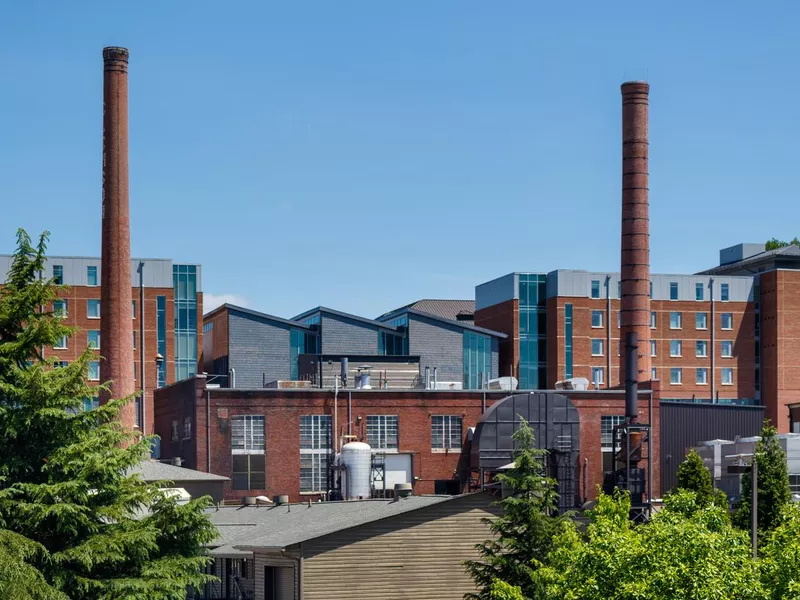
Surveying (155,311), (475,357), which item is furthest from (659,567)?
(155,311)

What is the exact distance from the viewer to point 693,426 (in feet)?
259

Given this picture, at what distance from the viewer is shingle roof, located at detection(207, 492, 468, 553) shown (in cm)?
4253

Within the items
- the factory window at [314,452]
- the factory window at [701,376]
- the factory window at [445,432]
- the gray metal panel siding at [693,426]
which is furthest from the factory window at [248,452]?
the factory window at [701,376]

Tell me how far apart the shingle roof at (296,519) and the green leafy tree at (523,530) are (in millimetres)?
3552

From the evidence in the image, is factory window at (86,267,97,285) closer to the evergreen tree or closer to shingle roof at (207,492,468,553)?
shingle roof at (207,492,468,553)

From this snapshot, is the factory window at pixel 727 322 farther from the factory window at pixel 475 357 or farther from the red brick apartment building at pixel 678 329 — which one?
the factory window at pixel 475 357

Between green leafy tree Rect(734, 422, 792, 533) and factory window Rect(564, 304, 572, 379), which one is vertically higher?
factory window Rect(564, 304, 572, 379)

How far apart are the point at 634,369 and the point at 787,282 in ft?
219

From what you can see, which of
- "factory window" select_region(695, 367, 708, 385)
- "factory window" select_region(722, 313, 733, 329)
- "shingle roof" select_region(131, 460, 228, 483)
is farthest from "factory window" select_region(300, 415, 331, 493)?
"factory window" select_region(722, 313, 733, 329)

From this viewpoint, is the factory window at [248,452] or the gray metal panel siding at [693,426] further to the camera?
the gray metal panel siding at [693,426]

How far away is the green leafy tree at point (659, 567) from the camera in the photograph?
32.9 meters

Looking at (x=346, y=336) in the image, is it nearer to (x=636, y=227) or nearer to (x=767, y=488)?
(x=636, y=227)

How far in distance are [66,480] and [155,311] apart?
277 ft

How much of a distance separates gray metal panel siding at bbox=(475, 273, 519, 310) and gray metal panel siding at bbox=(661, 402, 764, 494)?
4474cm
